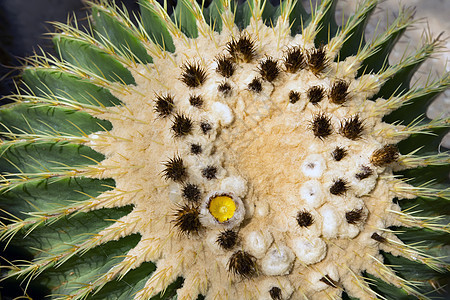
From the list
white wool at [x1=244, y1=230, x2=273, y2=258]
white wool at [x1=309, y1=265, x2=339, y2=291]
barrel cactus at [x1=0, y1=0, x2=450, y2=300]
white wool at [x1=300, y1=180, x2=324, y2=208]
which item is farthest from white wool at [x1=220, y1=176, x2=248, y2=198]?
white wool at [x1=309, y1=265, x2=339, y2=291]

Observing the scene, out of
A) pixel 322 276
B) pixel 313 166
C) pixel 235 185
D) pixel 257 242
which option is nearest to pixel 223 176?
pixel 235 185

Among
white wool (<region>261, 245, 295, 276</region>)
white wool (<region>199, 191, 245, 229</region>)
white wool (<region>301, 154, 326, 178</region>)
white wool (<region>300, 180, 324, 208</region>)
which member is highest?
white wool (<region>301, 154, 326, 178</region>)

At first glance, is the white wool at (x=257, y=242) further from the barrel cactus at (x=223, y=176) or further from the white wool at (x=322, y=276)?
the white wool at (x=322, y=276)

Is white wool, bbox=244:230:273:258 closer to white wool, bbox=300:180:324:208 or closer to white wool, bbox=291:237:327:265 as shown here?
white wool, bbox=291:237:327:265

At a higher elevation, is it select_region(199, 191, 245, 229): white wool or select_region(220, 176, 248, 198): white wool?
select_region(220, 176, 248, 198): white wool

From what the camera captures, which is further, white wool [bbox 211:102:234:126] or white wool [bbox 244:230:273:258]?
white wool [bbox 211:102:234:126]

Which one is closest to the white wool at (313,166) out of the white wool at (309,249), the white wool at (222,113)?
the white wool at (309,249)

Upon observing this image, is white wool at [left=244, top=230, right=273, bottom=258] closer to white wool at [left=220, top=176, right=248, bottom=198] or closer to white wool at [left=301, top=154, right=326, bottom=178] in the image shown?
white wool at [left=220, top=176, right=248, bottom=198]

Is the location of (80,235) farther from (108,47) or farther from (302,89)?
(302,89)
